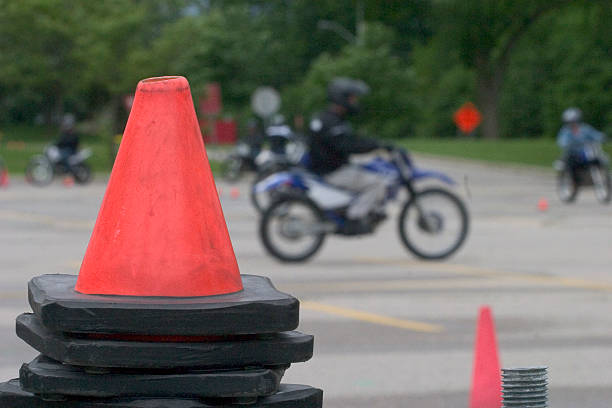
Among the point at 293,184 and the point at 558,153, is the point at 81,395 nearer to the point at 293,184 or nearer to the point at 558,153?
the point at 293,184

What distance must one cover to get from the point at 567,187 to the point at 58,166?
41.4ft

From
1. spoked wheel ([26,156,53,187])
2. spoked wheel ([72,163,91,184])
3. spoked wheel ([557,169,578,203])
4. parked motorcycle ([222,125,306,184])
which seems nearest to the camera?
parked motorcycle ([222,125,306,184])

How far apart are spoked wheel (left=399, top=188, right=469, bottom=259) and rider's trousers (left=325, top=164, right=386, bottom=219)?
1.09 feet

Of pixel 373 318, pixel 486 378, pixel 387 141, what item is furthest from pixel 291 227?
pixel 486 378

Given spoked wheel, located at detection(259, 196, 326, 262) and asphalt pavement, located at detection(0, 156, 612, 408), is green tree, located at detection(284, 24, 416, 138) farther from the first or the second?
spoked wheel, located at detection(259, 196, 326, 262)

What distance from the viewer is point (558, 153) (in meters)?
45.3

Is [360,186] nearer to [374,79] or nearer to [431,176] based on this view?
[431,176]

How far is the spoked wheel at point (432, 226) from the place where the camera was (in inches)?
517

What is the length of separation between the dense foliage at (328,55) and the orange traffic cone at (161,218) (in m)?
35.3

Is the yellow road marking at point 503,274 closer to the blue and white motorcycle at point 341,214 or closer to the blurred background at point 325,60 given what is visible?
the blue and white motorcycle at point 341,214

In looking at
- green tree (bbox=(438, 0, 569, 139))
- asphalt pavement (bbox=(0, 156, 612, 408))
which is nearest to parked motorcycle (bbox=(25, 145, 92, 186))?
asphalt pavement (bbox=(0, 156, 612, 408))

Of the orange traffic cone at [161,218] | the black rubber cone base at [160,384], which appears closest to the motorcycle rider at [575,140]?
the orange traffic cone at [161,218]

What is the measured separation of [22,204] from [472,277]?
12.5 m

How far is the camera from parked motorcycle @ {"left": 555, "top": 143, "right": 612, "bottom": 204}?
2231 centimetres
